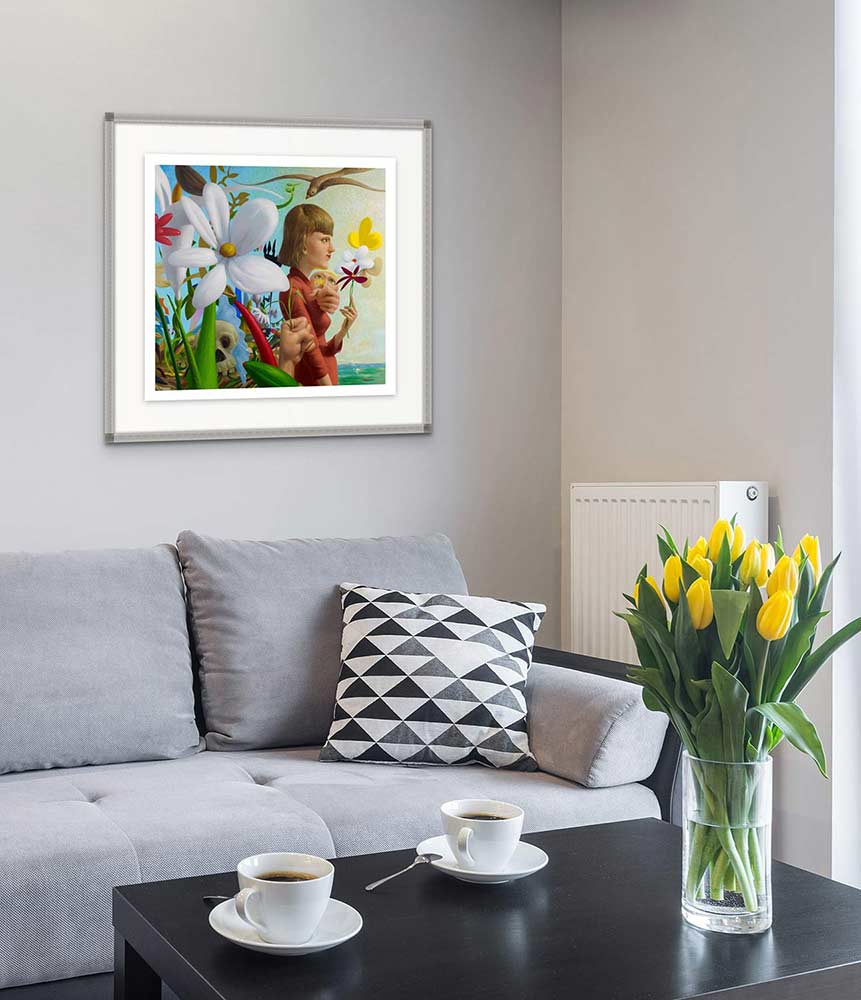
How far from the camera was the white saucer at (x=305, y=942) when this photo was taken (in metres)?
1.45

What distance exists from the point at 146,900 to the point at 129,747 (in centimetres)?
109

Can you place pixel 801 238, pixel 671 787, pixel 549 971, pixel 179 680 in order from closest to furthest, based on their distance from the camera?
pixel 549 971 → pixel 671 787 → pixel 179 680 → pixel 801 238

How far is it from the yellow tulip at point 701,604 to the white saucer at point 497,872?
457 mm

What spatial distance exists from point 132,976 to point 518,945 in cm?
55

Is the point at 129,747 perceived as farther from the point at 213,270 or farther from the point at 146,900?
the point at 213,270

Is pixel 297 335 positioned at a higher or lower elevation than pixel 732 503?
higher

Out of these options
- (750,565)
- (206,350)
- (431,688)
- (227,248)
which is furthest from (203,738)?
(750,565)

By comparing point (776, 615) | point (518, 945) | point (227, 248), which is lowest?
point (518, 945)

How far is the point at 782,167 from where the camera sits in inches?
122

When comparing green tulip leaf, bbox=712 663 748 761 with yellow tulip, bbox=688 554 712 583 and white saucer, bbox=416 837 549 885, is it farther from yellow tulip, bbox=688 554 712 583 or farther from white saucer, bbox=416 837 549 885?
white saucer, bbox=416 837 549 885

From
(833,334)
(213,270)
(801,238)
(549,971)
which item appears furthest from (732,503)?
(549,971)

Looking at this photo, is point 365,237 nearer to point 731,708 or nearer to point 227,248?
point 227,248

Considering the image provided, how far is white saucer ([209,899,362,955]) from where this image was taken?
1.45 m

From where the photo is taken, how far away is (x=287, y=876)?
1.50 metres
